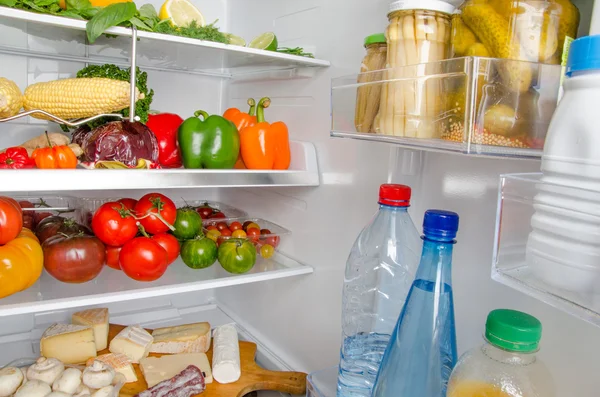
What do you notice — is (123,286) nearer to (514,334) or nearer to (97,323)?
(97,323)

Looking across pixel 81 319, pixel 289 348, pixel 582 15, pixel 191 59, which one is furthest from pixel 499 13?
pixel 81 319

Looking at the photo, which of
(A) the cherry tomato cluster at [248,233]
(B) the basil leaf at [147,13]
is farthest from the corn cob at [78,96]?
(A) the cherry tomato cluster at [248,233]

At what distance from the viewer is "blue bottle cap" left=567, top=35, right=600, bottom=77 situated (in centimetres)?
43

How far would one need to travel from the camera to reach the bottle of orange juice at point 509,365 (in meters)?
0.49

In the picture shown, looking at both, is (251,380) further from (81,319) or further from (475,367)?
(475,367)

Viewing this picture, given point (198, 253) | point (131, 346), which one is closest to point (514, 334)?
point (198, 253)

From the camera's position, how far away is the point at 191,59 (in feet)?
4.40

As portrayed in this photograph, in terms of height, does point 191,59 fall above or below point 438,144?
above

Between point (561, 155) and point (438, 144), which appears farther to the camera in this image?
point (438, 144)

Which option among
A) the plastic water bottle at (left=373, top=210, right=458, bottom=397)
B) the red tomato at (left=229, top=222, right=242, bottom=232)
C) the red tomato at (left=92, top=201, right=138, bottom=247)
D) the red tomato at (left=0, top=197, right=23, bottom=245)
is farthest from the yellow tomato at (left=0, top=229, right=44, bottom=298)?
the plastic water bottle at (left=373, top=210, right=458, bottom=397)

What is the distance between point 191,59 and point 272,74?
249 mm

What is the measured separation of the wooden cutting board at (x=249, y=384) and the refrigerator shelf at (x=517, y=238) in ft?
2.82

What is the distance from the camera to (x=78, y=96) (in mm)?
1032

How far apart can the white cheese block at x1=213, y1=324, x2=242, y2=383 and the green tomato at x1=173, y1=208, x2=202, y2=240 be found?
319 millimetres
